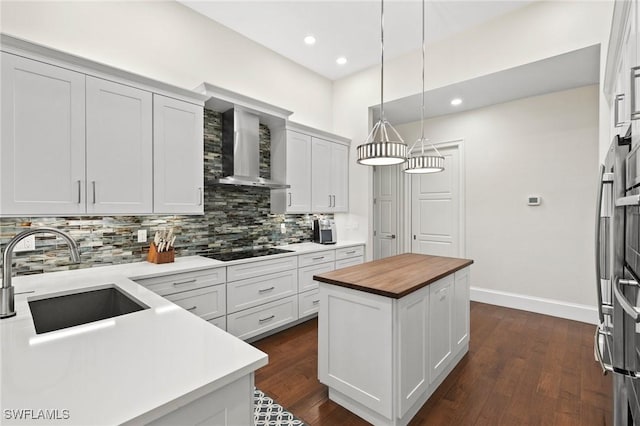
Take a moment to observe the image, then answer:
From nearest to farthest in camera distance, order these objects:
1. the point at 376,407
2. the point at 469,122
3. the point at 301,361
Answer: the point at 376,407
the point at 301,361
the point at 469,122

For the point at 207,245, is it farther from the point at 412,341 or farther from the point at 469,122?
the point at 469,122

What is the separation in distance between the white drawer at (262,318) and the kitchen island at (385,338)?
109cm

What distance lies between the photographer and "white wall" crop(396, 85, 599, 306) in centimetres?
363

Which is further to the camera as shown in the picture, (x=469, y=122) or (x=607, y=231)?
(x=469, y=122)

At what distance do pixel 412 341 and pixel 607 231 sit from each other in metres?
1.16

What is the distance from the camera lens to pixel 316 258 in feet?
12.2

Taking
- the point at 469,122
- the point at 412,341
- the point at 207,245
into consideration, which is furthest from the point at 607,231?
the point at 469,122

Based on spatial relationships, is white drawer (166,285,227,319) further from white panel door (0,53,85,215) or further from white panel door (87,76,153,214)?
white panel door (0,53,85,215)

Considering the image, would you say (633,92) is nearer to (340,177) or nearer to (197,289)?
(197,289)

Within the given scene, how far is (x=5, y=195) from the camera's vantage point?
6.31 ft

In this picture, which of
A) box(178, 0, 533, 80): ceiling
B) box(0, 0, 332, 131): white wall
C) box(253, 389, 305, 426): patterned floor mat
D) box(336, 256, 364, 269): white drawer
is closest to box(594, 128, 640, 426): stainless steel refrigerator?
box(253, 389, 305, 426): patterned floor mat

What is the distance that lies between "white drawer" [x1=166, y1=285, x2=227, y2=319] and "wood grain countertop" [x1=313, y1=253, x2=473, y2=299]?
3.65 feet

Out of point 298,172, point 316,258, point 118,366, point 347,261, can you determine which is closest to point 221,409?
point 118,366

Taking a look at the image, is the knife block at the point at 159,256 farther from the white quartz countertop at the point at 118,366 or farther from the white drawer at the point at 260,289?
the white quartz countertop at the point at 118,366
